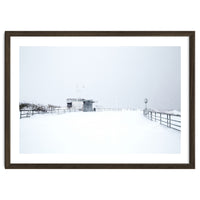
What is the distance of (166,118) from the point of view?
4.74 feet

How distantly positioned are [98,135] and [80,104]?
22cm

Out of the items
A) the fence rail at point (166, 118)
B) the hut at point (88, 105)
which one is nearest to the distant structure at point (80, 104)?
the hut at point (88, 105)

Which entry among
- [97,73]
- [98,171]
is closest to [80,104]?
[97,73]

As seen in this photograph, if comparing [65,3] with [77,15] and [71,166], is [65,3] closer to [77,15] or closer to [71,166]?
[77,15]

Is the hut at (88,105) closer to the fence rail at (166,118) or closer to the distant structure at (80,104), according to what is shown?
the distant structure at (80,104)

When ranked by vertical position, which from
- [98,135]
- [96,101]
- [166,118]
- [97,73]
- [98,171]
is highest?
[97,73]

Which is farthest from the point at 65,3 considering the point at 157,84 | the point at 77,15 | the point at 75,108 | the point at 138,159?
the point at 138,159

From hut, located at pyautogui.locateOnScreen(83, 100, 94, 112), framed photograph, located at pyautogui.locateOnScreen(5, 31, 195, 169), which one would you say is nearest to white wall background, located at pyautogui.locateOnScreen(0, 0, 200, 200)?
framed photograph, located at pyautogui.locateOnScreen(5, 31, 195, 169)

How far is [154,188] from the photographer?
1.48m

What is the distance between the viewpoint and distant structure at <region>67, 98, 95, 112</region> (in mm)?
1442

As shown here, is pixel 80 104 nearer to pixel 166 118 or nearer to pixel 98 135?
pixel 98 135

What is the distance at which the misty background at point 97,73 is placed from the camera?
1452 millimetres

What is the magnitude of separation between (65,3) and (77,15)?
0.11 meters

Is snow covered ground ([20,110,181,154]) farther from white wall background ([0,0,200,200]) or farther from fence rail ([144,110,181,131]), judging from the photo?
white wall background ([0,0,200,200])
